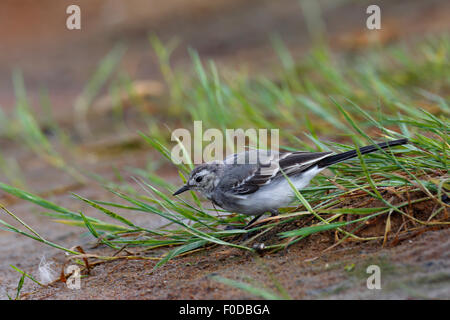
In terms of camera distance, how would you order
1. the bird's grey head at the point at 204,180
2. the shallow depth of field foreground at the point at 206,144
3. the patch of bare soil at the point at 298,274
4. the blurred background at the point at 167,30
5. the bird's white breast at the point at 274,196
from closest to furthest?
the patch of bare soil at the point at 298,274 < the shallow depth of field foreground at the point at 206,144 < the bird's white breast at the point at 274,196 < the bird's grey head at the point at 204,180 < the blurred background at the point at 167,30

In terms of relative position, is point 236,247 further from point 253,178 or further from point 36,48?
point 36,48

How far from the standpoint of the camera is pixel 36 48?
1430 centimetres

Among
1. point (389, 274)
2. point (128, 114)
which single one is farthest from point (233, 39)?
point (389, 274)

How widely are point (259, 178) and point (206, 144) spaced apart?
7.33 feet

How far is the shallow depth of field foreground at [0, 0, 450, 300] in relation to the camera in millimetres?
3576

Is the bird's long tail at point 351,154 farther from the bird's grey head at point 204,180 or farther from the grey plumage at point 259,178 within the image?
the bird's grey head at point 204,180

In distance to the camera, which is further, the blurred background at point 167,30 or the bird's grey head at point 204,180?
the blurred background at point 167,30

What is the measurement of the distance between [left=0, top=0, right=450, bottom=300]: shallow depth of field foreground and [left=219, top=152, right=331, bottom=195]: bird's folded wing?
0.67 feet

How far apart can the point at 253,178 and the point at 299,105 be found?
3.16 meters

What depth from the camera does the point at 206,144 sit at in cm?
662

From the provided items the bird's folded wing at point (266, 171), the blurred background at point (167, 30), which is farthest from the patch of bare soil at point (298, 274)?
the blurred background at point (167, 30)

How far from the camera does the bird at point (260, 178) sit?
4285 mm

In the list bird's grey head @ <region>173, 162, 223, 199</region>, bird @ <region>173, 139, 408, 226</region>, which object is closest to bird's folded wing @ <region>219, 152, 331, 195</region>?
bird @ <region>173, 139, 408, 226</region>

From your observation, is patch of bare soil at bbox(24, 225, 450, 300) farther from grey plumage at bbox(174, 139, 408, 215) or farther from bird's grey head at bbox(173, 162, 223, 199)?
bird's grey head at bbox(173, 162, 223, 199)
